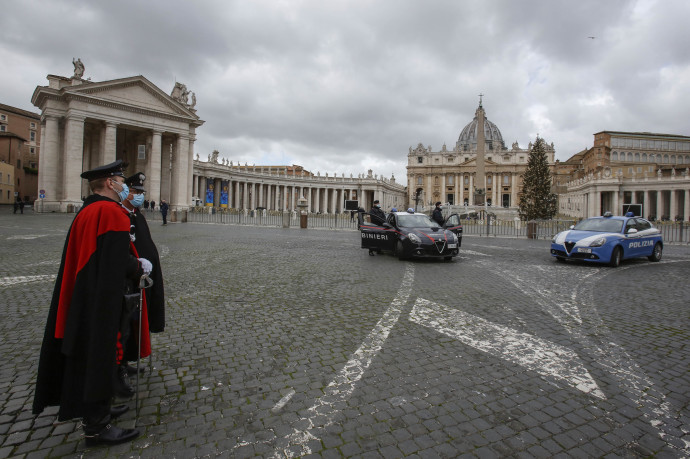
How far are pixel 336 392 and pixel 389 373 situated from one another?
63 centimetres

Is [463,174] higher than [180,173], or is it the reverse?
[463,174]

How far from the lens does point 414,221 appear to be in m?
12.7

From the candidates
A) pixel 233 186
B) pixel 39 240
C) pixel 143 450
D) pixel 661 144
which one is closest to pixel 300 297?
pixel 143 450

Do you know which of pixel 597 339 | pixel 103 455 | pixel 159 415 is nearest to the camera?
pixel 103 455

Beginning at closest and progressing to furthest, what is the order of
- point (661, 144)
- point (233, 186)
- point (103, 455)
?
point (103, 455) → point (233, 186) → point (661, 144)

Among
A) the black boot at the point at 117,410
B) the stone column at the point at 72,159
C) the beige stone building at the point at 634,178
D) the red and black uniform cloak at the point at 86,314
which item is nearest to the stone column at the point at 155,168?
the stone column at the point at 72,159

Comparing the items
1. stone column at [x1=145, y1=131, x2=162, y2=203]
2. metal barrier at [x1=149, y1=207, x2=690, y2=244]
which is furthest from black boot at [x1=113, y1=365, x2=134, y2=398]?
stone column at [x1=145, y1=131, x2=162, y2=203]

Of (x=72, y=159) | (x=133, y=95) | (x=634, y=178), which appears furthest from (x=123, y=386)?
(x=634, y=178)

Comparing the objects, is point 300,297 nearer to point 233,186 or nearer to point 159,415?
point 159,415

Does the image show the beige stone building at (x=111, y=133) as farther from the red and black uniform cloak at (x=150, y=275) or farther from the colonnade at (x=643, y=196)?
the colonnade at (x=643, y=196)

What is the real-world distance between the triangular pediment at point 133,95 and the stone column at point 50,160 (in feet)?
14.3

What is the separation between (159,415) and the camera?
2.86 meters

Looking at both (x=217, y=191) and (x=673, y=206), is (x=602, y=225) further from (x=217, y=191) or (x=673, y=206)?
(x=673, y=206)

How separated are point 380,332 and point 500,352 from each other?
4.55ft
